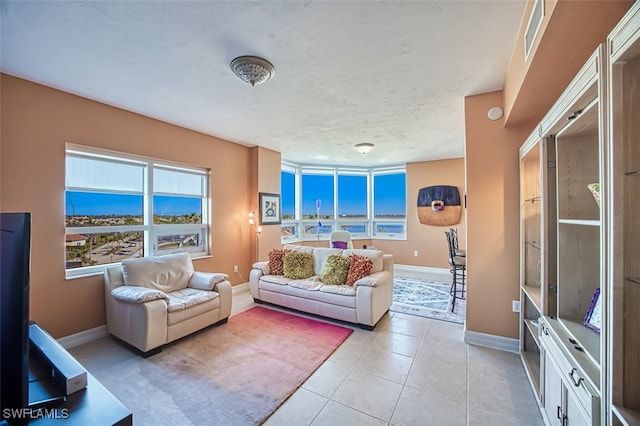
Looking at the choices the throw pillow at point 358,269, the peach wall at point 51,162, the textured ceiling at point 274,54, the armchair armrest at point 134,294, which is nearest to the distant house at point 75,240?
the peach wall at point 51,162

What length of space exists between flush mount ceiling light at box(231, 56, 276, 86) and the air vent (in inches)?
70.8

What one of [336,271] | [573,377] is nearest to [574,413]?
[573,377]

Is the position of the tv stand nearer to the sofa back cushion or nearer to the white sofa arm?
the sofa back cushion

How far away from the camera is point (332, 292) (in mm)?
3361

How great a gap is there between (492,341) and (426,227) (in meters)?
3.81

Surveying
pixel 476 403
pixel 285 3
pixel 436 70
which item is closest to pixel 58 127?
pixel 285 3

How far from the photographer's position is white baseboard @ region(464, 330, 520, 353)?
8.62ft

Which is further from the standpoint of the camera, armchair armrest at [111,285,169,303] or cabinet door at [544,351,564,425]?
armchair armrest at [111,285,169,303]

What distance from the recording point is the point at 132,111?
3.28 m

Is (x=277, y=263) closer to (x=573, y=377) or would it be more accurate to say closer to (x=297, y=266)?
(x=297, y=266)

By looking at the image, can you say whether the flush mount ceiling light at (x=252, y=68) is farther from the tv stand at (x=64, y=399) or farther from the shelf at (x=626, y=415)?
the shelf at (x=626, y=415)

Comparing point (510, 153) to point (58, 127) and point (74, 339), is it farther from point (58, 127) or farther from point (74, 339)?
point (74, 339)

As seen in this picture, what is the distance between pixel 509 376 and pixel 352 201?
5.40 meters

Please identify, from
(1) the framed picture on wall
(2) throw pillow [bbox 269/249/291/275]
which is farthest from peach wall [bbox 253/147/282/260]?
(2) throw pillow [bbox 269/249/291/275]
